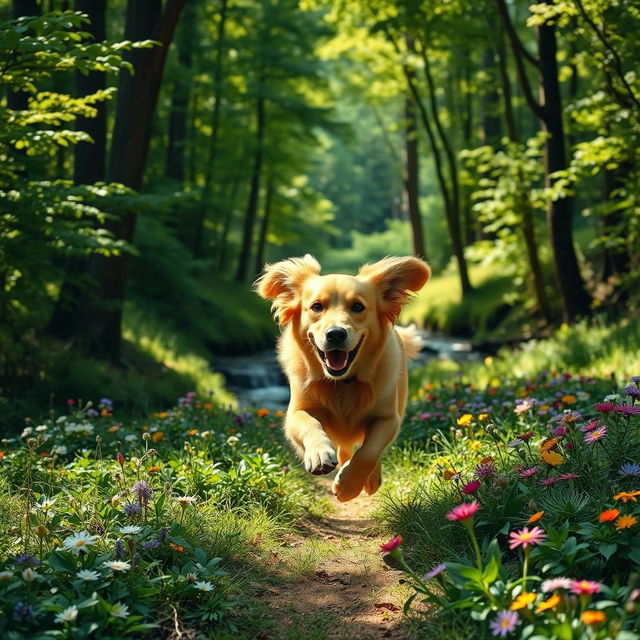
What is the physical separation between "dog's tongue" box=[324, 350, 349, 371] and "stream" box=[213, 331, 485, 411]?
22.4 ft

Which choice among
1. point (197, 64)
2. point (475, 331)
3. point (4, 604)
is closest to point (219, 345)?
point (475, 331)

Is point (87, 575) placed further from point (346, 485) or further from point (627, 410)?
point (627, 410)

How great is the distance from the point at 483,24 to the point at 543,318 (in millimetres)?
7815

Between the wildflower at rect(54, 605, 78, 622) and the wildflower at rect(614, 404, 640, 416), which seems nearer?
the wildflower at rect(54, 605, 78, 622)

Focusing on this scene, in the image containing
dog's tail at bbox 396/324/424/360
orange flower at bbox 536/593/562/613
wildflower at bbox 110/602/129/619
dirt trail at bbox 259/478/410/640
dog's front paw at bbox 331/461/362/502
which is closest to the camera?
orange flower at bbox 536/593/562/613

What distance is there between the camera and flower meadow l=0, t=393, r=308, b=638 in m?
2.99

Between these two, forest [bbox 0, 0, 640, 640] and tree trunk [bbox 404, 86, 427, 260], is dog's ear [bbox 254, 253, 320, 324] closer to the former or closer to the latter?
forest [bbox 0, 0, 640, 640]

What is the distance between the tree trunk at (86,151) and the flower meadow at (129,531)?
3830 mm

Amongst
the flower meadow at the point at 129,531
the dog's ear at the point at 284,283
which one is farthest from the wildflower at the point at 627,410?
the dog's ear at the point at 284,283

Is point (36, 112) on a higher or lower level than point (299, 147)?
lower

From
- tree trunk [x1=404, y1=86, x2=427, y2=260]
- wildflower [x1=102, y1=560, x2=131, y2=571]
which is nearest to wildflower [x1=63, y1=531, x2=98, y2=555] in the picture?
wildflower [x1=102, y1=560, x2=131, y2=571]

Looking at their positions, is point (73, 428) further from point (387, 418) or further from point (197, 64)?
point (197, 64)

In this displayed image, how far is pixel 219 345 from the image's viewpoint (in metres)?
18.0

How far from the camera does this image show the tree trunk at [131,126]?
28.5 ft
